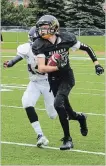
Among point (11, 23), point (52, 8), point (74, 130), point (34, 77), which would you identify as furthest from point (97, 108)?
point (11, 23)

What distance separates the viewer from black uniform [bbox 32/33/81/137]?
7.73 m

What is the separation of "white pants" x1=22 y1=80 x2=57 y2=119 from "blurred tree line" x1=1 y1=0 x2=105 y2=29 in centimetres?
4275

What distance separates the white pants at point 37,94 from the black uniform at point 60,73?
353mm

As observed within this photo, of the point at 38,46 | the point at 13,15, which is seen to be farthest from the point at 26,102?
the point at 13,15

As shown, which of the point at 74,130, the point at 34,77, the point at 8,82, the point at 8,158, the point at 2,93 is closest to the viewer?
the point at 8,158

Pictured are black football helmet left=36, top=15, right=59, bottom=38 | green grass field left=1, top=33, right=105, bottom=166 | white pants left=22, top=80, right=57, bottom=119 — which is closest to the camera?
green grass field left=1, top=33, right=105, bottom=166

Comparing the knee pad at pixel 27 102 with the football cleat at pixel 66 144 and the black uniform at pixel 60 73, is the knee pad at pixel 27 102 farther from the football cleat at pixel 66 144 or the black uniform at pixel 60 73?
the football cleat at pixel 66 144

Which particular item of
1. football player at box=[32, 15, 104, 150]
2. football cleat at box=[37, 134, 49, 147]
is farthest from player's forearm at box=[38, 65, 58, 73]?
football cleat at box=[37, 134, 49, 147]

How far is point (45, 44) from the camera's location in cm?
773

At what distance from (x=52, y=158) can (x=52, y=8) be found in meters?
47.2

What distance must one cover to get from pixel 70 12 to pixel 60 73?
45.4m

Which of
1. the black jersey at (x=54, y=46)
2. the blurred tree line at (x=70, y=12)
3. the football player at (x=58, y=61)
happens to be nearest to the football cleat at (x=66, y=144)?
the football player at (x=58, y=61)

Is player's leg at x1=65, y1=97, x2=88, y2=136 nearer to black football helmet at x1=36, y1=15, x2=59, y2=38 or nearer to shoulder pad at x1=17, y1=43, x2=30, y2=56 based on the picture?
shoulder pad at x1=17, y1=43, x2=30, y2=56

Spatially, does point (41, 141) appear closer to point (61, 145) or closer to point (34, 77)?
point (61, 145)
